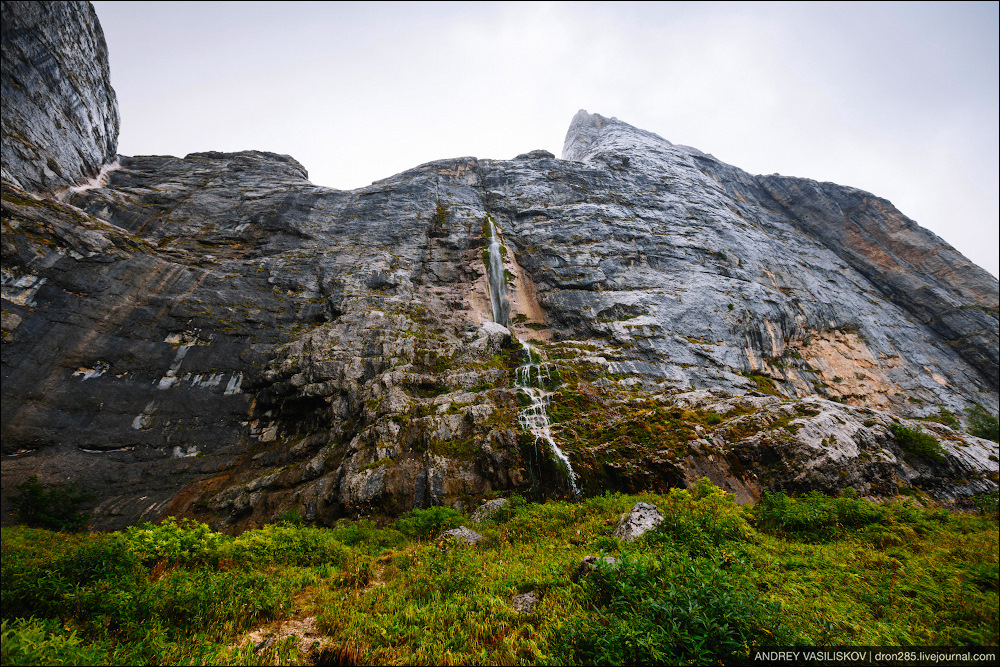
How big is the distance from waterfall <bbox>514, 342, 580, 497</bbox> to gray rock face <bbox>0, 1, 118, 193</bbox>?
32.4 meters

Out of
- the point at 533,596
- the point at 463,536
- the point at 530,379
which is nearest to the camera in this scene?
the point at 533,596

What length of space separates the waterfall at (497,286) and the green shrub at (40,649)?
83.6ft

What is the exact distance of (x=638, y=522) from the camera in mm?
8250

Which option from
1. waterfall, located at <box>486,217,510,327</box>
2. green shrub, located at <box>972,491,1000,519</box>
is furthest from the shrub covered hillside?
waterfall, located at <box>486,217,510,327</box>

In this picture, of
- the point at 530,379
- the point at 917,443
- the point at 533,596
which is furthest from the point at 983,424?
the point at 533,596

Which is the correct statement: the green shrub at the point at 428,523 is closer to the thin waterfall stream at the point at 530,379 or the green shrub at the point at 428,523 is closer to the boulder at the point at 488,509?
the boulder at the point at 488,509

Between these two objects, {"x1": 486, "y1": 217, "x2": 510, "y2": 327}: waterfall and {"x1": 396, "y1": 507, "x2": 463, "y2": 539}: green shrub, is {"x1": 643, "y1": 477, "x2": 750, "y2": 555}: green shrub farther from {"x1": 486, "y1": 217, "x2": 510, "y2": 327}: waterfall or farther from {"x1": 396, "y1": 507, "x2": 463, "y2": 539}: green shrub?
{"x1": 486, "y1": 217, "x2": 510, "y2": 327}: waterfall

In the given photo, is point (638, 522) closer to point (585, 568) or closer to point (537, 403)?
point (585, 568)

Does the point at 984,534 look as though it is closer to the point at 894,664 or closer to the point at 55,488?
the point at 894,664

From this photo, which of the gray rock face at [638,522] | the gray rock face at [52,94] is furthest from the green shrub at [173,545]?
the gray rock face at [52,94]

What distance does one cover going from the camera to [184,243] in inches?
1069

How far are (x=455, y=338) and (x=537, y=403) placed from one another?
8.47m

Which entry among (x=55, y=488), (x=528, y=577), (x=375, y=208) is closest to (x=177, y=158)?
(x=375, y=208)

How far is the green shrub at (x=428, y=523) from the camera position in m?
11.1
